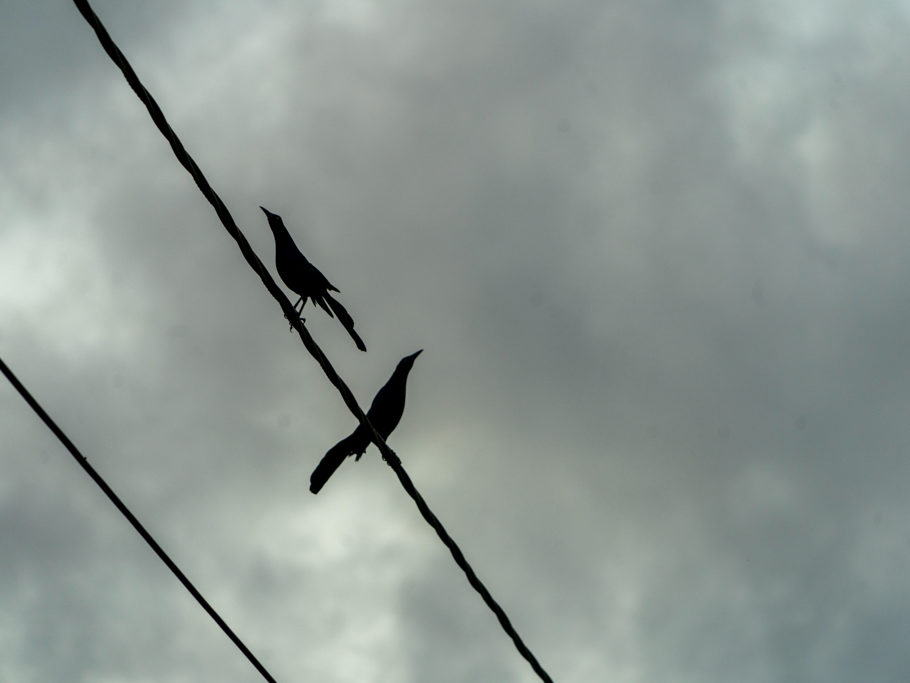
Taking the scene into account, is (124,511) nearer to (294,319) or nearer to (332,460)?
(294,319)

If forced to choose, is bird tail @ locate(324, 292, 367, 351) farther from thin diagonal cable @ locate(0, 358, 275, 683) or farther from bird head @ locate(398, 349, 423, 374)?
thin diagonal cable @ locate(0, 358, 275, 683)

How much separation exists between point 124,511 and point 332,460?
353 centimetres

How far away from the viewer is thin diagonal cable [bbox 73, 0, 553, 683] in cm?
319

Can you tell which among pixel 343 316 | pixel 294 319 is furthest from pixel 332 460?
pixel 294 319

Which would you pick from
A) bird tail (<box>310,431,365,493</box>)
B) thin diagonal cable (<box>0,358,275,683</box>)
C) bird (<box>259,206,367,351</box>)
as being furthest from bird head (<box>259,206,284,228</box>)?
thin diagonal cable (<box>0,358,275,683</box>)

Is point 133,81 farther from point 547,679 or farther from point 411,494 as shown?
point 547,679

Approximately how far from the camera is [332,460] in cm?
705

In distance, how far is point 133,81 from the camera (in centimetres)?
319

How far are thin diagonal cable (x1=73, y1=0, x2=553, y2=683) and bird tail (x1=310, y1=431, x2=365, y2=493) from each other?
79.9 inches

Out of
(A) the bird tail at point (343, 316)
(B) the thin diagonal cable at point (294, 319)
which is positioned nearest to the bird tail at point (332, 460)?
(A) the bird tail at point (343, 316)

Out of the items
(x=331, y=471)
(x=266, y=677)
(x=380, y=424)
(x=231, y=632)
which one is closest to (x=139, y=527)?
(x=231, y=632)

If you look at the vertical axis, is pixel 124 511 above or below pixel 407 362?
below

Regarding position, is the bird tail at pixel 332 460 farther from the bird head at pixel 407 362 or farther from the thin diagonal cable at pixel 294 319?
the thin diagonal cable at pixel 294 319

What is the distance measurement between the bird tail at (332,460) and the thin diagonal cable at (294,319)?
2.03m
